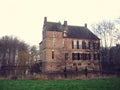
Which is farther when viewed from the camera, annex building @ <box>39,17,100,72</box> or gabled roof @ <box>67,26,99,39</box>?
gabled roof @ <box>67,26,99,39</box>

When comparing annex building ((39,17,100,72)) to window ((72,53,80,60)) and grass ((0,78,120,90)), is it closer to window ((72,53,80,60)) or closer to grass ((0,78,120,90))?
window ((72,53,80,60))

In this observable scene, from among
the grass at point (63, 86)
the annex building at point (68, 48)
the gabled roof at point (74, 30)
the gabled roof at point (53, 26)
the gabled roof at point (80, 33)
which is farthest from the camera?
the gabled roof at point (80, 33)

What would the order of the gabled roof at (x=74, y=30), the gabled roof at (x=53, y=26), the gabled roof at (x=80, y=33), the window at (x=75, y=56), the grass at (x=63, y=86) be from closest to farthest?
the grass at (x=63, y=86) → the gabled roof at (x=53, y=26) → the gabled roof at (x=74, y=30) → the window at (x=75, y=56) → the gabled roof at (x=80, y=33)

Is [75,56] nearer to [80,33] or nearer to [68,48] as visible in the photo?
[68,48]

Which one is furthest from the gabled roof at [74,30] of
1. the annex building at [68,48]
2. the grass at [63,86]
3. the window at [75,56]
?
the grass at [63,86]

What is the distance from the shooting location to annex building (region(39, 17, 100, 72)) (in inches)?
1857

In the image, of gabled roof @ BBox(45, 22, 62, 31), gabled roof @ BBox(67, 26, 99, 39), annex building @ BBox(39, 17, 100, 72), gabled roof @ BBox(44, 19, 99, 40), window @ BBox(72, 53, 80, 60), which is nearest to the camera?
annex building @ BBox(39, 17, 100, 72)

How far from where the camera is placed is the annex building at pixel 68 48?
1857 inches

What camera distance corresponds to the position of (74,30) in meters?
52.0

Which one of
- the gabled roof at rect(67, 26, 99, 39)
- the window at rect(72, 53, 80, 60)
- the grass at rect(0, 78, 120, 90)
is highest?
the gabled roof at rect(67, 26, 99, 39)

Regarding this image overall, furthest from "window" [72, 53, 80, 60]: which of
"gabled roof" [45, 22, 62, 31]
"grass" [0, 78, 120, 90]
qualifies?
"grass" [0, 78, 120, 90]

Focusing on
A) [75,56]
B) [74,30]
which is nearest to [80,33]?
[74,30]

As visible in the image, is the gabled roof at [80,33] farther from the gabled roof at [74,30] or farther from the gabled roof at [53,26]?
the gabled roof at [53,26]

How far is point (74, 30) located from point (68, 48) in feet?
17.0
